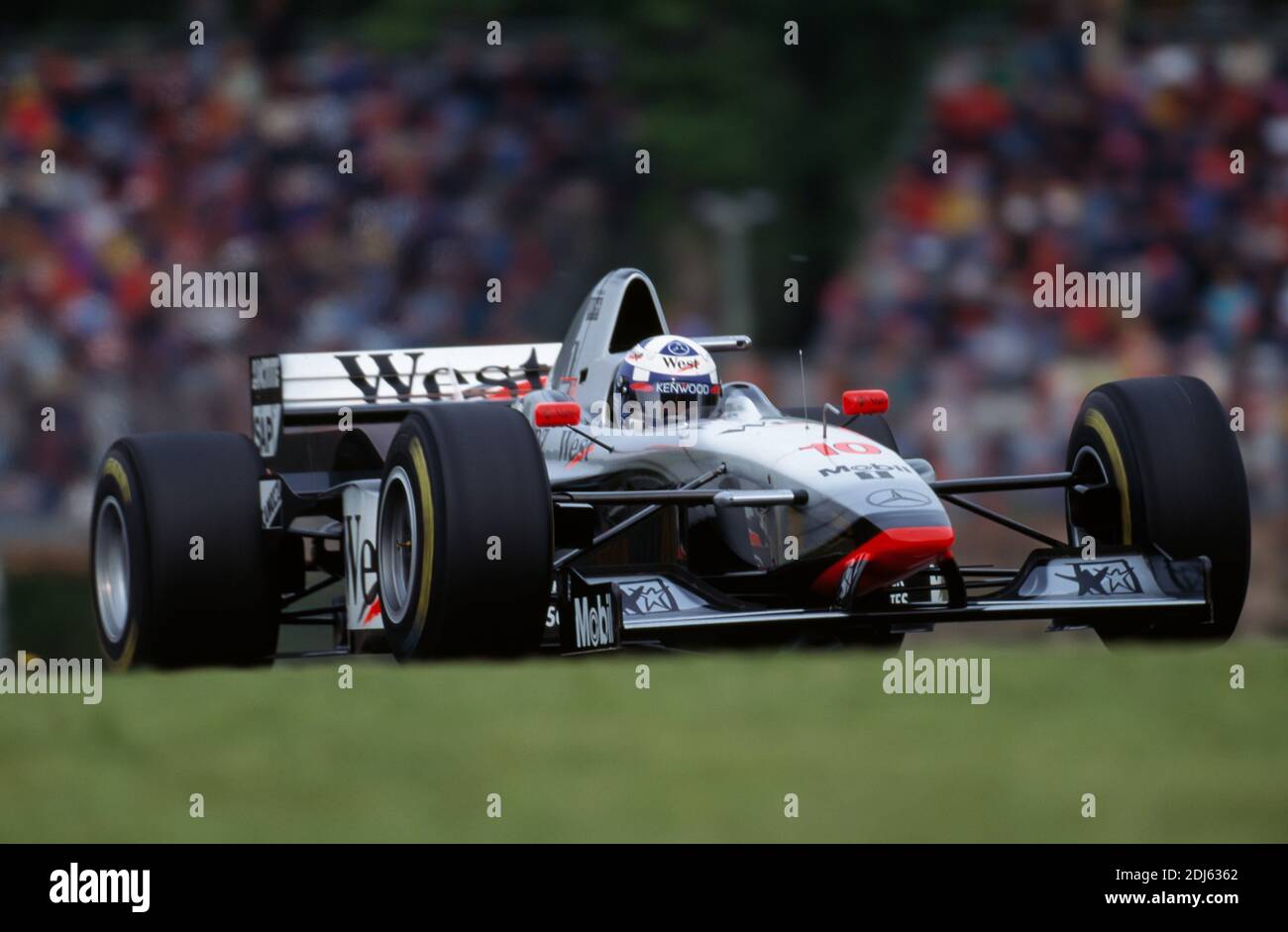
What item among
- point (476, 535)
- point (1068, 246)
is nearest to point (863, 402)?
point (476, 535)

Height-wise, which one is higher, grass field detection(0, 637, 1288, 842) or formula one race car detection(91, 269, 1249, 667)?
formula one race car detection(91, 269, 1249, 667)

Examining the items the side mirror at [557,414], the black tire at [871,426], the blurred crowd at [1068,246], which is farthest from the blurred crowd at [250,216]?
the side mirror at [557,414]

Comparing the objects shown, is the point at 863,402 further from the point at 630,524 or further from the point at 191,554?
the point at 191,554

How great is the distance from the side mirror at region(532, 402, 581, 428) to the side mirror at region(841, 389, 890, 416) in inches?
43.0

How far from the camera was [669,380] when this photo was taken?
770 cm

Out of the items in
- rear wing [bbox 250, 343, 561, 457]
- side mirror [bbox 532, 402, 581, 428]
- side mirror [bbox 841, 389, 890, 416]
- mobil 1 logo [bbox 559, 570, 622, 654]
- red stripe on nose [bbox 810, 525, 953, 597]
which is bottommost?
mobil 1 logo [bbox 559, 570, 622, 654]

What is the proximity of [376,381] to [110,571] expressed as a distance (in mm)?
1515

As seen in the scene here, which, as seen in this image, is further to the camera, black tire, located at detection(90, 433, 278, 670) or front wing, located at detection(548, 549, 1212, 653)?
black tire, located at detection(90, 433, 278, 670)

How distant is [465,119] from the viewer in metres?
15.6

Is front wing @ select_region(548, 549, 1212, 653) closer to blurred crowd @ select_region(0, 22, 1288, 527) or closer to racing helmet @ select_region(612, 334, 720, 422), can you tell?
racing helmet @ select_region(612, 334, 720, 422)

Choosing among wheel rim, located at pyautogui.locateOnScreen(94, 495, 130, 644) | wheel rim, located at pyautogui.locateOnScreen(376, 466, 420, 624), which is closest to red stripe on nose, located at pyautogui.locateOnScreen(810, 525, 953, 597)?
wheel rim, located at pyautogui.locateOnScreen(376, 466, 420, 624)

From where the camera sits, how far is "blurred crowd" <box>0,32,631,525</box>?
13758 millimetres

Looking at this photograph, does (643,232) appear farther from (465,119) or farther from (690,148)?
(465,119)

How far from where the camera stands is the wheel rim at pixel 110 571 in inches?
324
